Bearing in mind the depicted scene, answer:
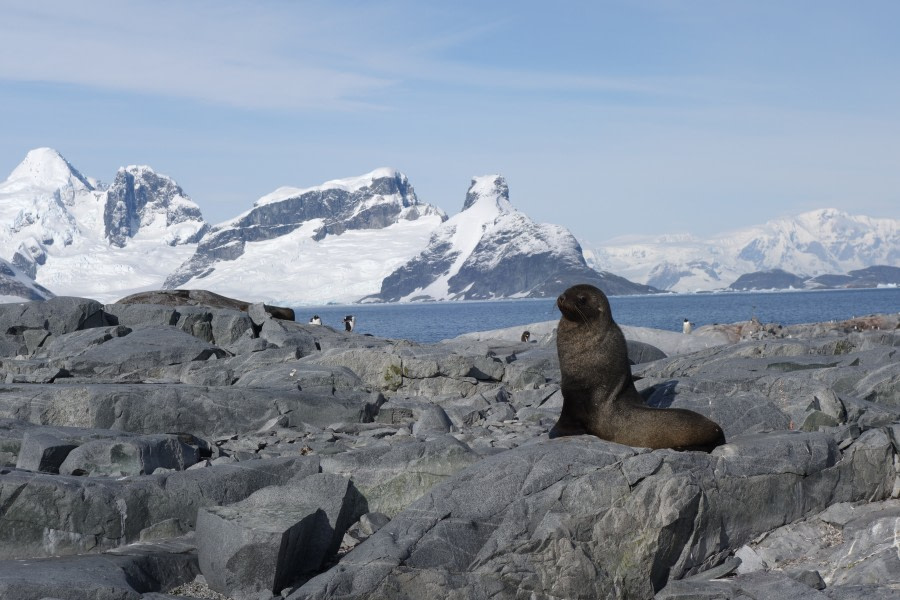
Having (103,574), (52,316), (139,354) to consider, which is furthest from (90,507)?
(52,316)

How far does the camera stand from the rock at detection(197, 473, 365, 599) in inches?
326

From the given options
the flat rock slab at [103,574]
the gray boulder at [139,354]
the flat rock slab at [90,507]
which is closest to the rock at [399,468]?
the flat rock slab at [90,507]

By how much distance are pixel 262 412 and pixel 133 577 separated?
639cm

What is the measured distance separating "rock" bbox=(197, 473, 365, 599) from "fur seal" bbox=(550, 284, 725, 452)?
2997mm

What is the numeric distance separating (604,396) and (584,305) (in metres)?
1.15

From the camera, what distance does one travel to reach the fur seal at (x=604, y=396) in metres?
10.4

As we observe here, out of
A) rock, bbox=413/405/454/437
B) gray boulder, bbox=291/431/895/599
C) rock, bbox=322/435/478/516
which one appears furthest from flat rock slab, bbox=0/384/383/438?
gray boulder, bbox=291/431/895/599

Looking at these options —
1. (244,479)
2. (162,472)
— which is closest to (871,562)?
(244,479)

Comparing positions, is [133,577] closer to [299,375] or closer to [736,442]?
[736,442]

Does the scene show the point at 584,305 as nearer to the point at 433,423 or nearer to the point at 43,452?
the point at 433,423

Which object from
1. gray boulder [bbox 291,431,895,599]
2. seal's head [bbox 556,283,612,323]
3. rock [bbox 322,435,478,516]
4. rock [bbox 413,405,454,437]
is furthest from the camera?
rock [bbox 413,405,454,437]

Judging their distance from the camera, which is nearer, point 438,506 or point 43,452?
point 438,506

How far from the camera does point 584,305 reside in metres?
11.5

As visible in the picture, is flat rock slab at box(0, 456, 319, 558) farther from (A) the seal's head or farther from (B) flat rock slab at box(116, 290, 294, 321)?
(B) flat rock slab at box(116, 290, 294, 321)
